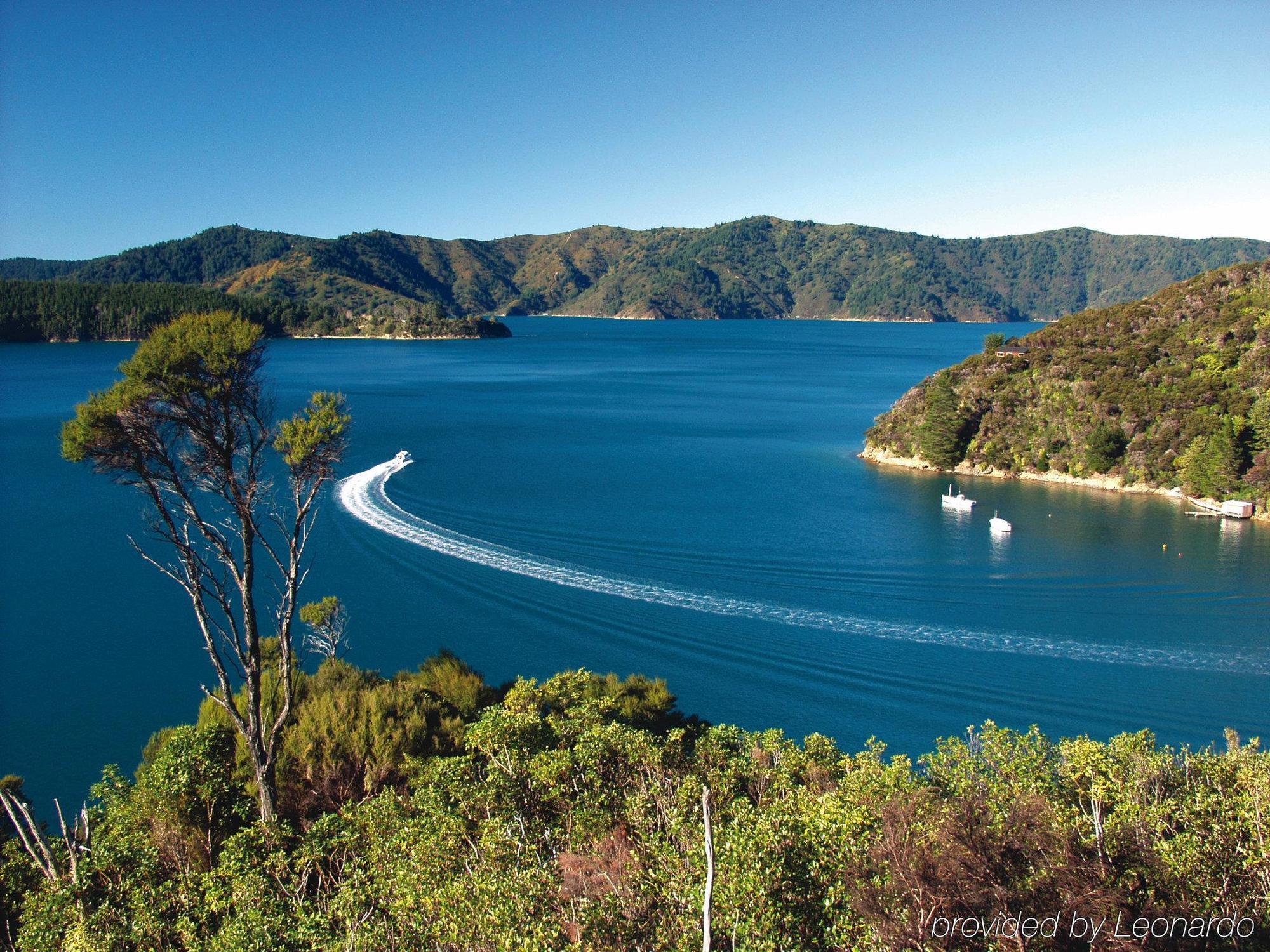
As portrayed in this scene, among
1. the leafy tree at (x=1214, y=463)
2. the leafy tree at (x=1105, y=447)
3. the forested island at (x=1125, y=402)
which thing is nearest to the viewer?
the leafy tree at (x=1214, y=463)

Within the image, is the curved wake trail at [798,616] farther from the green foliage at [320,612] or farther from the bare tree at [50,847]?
the bare tree at [50,847]

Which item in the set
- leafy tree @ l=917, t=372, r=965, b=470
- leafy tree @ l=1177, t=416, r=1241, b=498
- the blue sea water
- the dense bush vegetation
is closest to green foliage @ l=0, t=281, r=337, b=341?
the blue sea water

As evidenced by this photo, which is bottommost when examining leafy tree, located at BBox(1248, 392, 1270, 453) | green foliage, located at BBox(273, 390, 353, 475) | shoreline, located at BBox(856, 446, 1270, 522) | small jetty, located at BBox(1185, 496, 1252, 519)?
small jetty, located at BBox(1185, 496, 1252, 519)

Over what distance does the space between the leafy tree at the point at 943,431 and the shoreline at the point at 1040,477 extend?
1.87 ft

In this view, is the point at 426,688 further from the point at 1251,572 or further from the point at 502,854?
the point at 1251,572

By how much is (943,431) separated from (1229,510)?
14427mm

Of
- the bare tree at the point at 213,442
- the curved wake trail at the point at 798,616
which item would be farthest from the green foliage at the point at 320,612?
the bare tree at the point at 213,442

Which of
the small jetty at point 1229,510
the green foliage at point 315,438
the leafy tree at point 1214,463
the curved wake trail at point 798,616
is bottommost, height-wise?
the curved wake trail at point 798,616

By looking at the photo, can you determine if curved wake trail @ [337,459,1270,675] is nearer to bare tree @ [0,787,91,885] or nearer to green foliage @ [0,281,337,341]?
bare tree @ [0,787,91,885]

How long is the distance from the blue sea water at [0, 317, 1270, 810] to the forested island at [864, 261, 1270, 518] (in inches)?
102

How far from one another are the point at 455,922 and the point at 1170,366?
49951 millimetres

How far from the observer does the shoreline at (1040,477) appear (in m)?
41.6

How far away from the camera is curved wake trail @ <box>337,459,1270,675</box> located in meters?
22.4

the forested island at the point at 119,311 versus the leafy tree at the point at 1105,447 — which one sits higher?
the forested island at the point at 119,311
